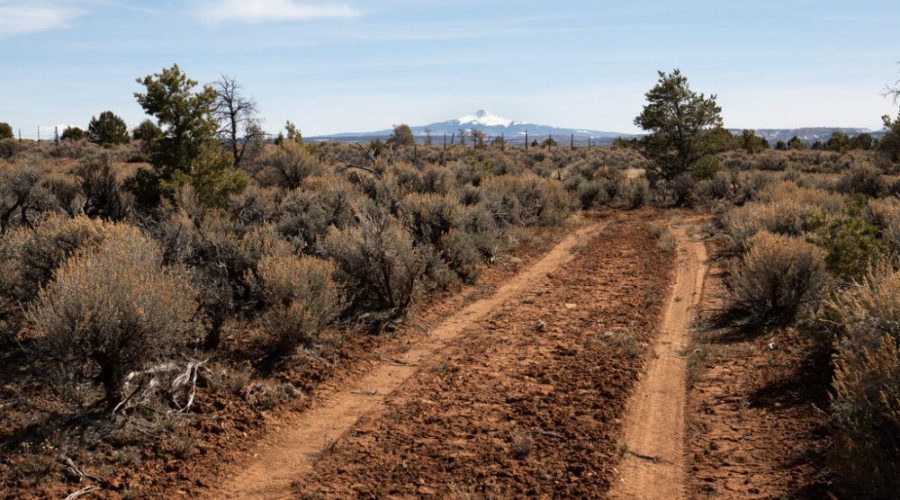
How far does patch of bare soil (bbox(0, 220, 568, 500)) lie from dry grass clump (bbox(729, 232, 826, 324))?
5713 mm

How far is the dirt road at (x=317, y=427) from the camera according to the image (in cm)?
509

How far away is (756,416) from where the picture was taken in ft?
19.7

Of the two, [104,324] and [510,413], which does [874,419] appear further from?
[104,324]

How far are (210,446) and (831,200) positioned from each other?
16.4 m

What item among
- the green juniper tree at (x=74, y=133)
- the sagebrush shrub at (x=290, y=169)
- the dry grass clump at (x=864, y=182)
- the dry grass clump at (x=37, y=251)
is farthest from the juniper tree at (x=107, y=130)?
the dry grass clump at (x=864, y=182)

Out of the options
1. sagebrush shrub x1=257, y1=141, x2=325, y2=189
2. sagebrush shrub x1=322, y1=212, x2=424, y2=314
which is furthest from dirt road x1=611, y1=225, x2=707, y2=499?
sagebrush shrub x1=257, y1=141, x2=325, y2=189

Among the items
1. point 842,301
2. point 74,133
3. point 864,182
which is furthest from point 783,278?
point 74,133

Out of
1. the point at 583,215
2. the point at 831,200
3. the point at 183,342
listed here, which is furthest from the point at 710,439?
the point at 583,215

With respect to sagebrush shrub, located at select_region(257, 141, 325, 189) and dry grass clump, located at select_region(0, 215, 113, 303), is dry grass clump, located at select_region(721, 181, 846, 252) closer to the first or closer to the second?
dry grass clump, located at select_region(0, 215, 113, 303)

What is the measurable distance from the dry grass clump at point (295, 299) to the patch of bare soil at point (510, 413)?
160 cm

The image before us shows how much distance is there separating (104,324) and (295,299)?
2717 millimetres

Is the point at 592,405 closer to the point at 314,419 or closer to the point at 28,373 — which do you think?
the point at 314,419

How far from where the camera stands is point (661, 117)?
25.9 meters

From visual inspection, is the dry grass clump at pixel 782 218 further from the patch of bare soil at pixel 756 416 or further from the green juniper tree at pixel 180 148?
the green juniper tree at pixel 180 148
